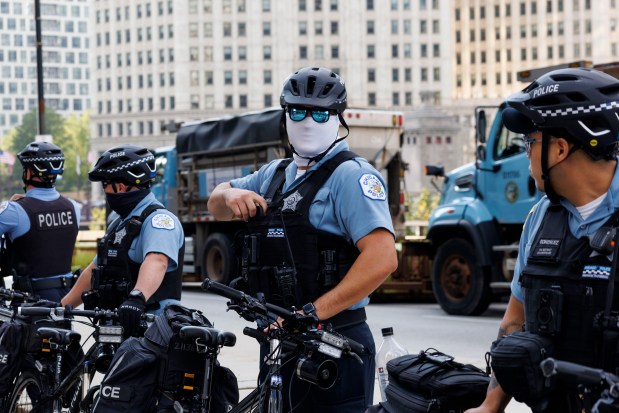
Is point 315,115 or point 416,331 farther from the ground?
point 315,115

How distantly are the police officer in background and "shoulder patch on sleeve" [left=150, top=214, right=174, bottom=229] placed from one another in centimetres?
155

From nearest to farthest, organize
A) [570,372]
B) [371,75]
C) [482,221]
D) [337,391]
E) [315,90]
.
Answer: [570,372] → [337,391] → [315,90] → [482,221] → [371,75]

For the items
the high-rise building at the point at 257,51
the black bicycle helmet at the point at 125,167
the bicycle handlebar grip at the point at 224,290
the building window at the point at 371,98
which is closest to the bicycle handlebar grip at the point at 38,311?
the black bicycle helmet at the point at 125,167

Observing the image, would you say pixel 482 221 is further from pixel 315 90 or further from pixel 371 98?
pixel 371 98

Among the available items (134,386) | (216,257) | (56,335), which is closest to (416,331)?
(216,257)

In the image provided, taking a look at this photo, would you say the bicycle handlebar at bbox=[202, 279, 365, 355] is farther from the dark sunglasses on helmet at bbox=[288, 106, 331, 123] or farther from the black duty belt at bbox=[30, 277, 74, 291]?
the black duty belt at bbox=[30, 277, 74, 291]

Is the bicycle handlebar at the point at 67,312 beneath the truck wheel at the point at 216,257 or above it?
above

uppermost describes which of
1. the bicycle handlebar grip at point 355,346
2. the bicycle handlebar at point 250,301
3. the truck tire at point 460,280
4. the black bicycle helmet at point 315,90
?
the black bicycle helmet at point 315,90

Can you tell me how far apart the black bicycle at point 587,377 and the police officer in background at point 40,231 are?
4931 millimetres

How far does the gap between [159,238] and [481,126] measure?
9.37m

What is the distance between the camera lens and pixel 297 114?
4.54m

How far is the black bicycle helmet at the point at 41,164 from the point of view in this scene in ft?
24.6

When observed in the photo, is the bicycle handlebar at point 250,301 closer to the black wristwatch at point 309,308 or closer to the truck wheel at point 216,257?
the black wristwatch at point 309,308

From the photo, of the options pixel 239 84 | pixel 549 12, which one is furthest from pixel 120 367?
pixel 549 12
